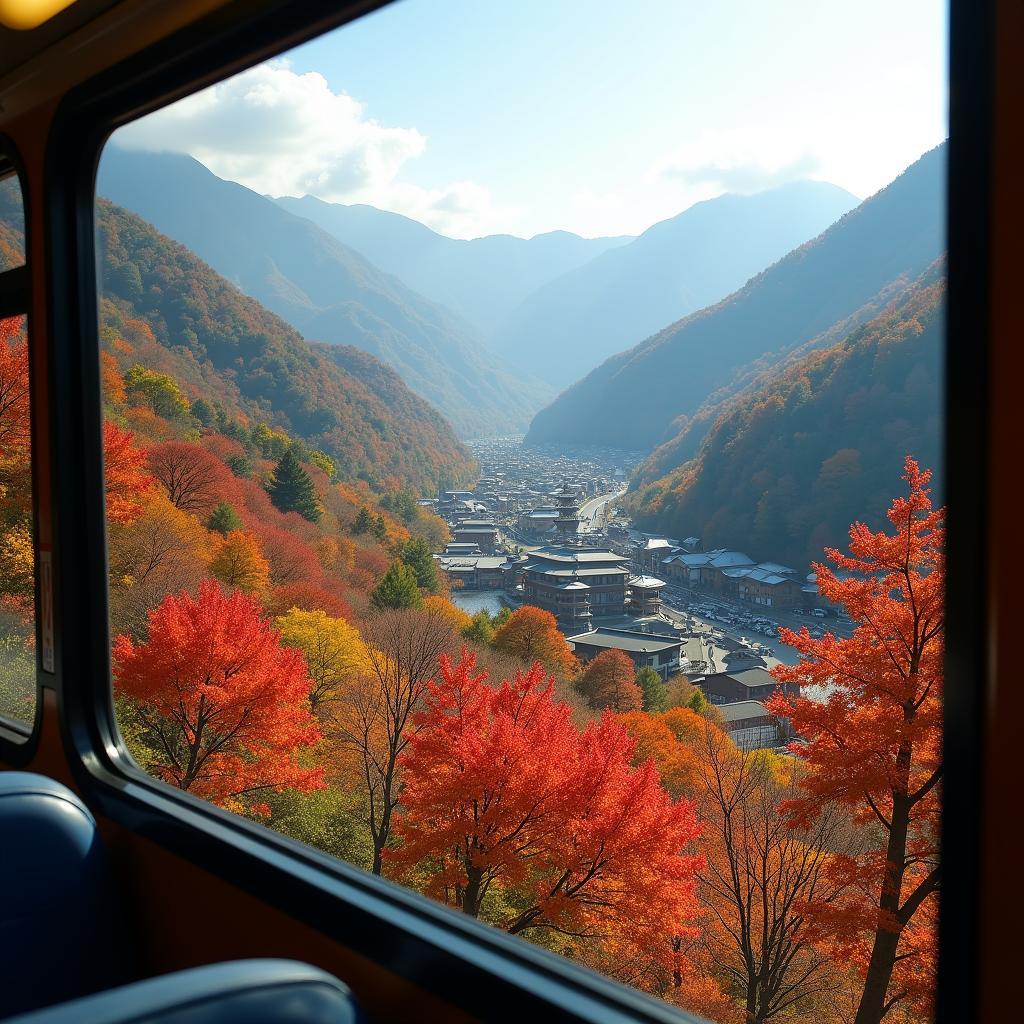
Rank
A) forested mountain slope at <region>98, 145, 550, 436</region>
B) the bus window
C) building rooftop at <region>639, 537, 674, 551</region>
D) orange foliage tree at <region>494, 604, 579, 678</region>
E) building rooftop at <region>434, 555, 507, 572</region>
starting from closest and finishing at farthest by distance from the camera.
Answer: the bus window → building rooftop at <region>639, 537, 674, 551</region> → orange foliage tree at <region>494, 604, 579, 678</region> → forested mountain slope at <region>98, 145, 550, 436</region> → building rooftop at <region>434, 555, 507, 572</region>

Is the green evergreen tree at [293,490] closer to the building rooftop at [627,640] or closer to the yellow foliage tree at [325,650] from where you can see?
the yellow foliage tree at [325,650]

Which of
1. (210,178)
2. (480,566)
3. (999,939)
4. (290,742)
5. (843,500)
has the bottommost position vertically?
(290,742)

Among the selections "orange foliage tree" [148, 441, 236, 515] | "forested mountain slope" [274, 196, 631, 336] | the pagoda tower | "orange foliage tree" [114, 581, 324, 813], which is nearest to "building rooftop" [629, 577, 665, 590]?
the pagoda tower

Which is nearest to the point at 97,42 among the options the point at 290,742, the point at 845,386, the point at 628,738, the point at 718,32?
the point at 718,32

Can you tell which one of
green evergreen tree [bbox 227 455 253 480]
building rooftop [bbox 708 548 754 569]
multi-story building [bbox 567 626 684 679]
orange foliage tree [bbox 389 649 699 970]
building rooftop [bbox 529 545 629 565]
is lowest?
orange foliage tree [bbox 389 649 699 970]

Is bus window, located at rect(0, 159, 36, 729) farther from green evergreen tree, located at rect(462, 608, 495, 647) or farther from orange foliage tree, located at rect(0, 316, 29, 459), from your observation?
green evergreen tree, located at rect(462, 608, 495, 647)

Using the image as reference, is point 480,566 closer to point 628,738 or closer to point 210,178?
point 628,738

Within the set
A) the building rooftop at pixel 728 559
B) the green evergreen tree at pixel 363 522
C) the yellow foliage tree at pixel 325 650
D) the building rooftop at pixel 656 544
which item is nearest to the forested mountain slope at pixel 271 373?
the green evergreen tree at pixel 363 522
